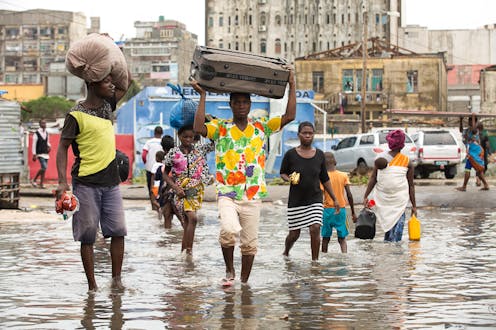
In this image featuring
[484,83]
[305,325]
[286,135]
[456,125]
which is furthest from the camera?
[484,83]

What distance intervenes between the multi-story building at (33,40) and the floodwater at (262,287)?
14230 cm

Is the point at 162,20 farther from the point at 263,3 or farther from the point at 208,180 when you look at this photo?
the point at 208,180

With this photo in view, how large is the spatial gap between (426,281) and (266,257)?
2.65 m

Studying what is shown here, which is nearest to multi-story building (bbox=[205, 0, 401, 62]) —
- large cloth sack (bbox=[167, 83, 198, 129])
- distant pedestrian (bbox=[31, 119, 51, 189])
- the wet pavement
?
distant pedestrian (bbox=[31, 119, 51, 189])

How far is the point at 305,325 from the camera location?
6746 millimetres

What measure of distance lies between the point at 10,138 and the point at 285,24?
113383 mm

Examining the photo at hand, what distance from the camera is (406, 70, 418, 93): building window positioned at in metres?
78.3

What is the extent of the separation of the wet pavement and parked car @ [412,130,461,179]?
712 inches

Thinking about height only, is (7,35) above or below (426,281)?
above

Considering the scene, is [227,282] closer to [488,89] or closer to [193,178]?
[193,178]

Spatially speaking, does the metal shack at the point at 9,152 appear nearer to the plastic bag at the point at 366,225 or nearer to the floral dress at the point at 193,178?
the floral dress at the point at 193,178

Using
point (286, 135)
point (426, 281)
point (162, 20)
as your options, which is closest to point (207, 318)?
point (426, 281)

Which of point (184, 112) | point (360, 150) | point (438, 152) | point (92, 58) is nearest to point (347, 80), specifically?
point (360, 150)

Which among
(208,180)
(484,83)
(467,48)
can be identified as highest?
(467,48)
